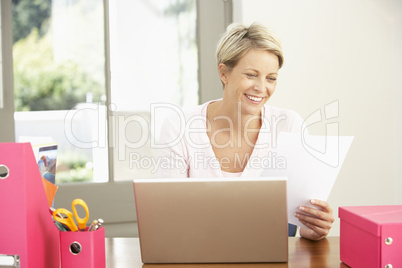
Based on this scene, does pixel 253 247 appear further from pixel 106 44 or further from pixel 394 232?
pixel 106 44

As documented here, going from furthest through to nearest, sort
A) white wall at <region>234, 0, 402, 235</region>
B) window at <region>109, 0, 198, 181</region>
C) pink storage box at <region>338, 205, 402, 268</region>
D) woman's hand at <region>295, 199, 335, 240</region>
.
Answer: white wall at <region>234, 0, 402, 235</region> < window at <region>109, 0, 198, 181</region> < woman's hand at <region>295, 199, 335, 240</region> < pink storage box at <region>338, 205, 402, 268</region>

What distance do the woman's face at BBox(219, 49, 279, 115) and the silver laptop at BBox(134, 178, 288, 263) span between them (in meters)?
0.87

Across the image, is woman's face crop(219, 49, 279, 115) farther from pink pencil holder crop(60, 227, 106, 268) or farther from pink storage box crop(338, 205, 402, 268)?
pink pencil holder crop(60, 227, 106, 268)

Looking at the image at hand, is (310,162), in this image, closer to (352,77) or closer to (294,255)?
(294,255)

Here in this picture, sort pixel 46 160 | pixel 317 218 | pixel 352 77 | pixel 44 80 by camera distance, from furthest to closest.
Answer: pixel 352 77 < pixel 44 80 < pixel 317 218 < pixel 46 160

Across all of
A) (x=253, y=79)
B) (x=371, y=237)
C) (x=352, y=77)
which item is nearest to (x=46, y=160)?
(x=371, y=237)

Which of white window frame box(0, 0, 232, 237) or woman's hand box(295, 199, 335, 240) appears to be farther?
white window frame box(0, 0, 232, 237)

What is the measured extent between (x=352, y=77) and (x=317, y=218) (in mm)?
1568

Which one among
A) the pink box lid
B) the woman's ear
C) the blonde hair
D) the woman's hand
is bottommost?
the woman's hand

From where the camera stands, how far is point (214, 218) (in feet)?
3.50

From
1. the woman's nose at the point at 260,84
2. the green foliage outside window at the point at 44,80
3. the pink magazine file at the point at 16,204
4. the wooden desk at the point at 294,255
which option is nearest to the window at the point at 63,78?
the green foliage outside window at the point at 44,80

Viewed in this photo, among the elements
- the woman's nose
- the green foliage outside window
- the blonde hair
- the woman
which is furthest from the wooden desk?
the green foliage outside window

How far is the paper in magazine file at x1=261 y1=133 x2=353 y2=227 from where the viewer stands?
3.98ft

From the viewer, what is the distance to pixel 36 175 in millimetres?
1030
